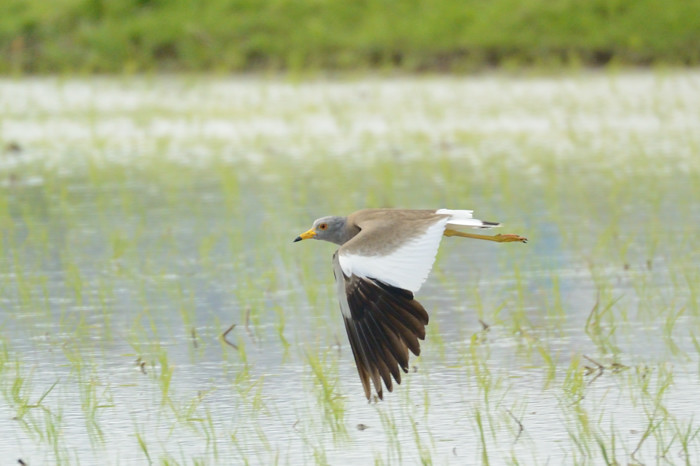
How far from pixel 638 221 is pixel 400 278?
12.5 ft

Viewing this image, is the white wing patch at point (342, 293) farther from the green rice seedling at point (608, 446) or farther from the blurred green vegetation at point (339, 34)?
the blurred green vegetation at point (339, 34)

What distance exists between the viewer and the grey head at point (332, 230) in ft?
18.7

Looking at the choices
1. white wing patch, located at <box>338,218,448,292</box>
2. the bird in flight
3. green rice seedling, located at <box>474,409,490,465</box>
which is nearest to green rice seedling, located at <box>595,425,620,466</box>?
green rice seedling, located at <box>474,409,490,465</box>

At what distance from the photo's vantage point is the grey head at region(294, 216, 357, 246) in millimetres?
5707

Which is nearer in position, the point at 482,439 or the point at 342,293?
the point at 482,439

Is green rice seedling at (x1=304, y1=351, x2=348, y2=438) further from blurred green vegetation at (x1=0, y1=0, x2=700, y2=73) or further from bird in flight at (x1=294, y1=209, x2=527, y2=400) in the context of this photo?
blurred green vegetation at (x1=0, y1=0, x2=700, y2=73)

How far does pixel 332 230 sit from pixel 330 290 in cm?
105

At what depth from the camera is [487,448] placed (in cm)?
435

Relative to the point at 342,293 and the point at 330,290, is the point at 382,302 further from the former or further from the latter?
the point at 330,290

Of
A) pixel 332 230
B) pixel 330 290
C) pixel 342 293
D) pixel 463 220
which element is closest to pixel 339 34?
pixel 330 290

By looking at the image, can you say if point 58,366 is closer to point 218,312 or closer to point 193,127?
A: point 218,312

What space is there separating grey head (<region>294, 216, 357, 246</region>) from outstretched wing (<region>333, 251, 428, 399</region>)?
991 mm

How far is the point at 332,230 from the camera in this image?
227 inches

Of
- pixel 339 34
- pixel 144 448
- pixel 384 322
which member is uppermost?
pixel 339 34
